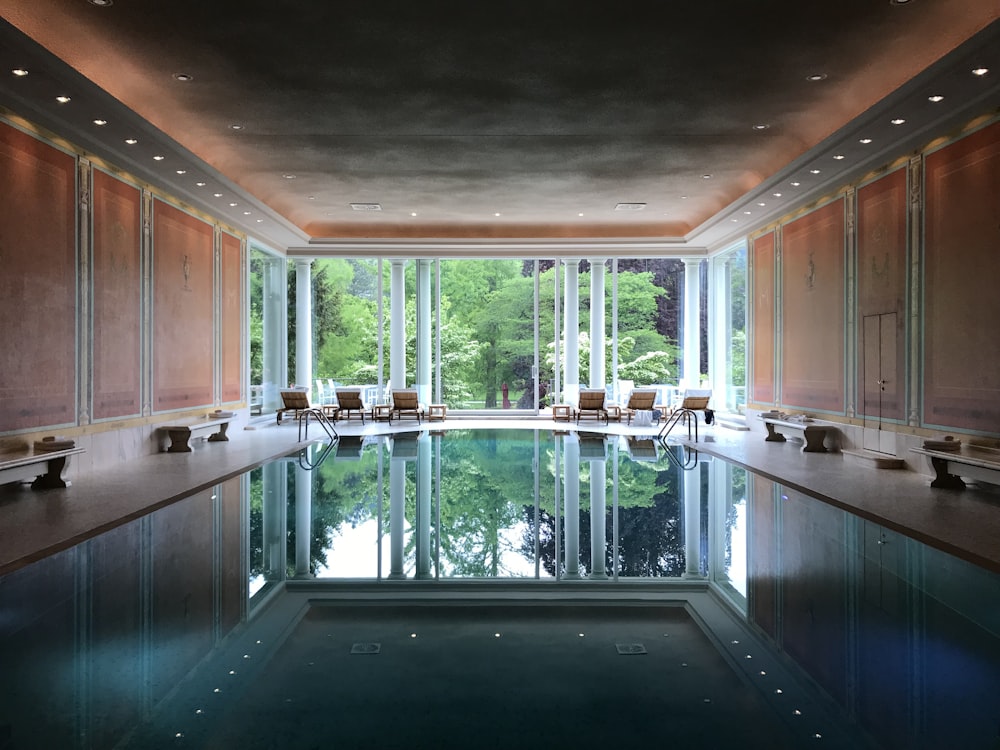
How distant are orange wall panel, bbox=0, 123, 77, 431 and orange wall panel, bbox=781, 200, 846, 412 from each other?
1053 cm

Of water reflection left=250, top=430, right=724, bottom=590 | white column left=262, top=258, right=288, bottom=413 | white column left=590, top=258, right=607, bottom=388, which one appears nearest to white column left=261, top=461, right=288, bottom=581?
water reflection left=250, top=430, right=724, bottom=590

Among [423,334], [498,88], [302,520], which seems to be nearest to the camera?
[302,520]

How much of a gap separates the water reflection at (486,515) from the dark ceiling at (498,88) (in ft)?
14.6

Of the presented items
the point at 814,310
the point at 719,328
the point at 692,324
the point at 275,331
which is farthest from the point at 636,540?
the point at 275,331

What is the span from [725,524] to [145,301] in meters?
8.78

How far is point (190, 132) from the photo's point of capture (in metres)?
10.3

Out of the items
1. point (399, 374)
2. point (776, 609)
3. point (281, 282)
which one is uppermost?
point (281, 282)

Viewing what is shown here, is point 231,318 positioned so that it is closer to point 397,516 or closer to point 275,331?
point 275,331

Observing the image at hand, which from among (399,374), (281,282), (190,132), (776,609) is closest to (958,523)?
(776,609)

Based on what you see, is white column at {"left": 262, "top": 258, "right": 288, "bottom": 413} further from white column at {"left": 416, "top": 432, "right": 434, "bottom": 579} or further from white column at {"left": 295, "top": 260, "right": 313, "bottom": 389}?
white column at {"left": 416, "top": 432, "right": 434, "bottom": 579}

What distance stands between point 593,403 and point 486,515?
1125cm

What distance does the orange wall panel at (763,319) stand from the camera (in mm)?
14492

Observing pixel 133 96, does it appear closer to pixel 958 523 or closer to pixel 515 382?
pixel 958 523

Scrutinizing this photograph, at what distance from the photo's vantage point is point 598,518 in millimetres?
6672
